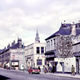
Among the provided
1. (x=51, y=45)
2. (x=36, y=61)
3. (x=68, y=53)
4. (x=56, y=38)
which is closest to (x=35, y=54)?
(x=36, y=61)

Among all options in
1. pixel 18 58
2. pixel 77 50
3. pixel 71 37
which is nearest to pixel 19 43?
pixel 18 58

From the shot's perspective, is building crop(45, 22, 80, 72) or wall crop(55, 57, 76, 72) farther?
building crop(45, 22, 80, 72)

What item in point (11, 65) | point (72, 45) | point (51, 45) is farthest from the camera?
point (11, 65)

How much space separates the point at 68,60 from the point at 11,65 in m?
53.4

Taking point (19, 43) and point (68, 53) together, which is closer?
point (68, 53)

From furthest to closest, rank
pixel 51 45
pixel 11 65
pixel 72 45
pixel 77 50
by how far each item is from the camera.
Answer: pixel 11 65, pixel 51 45, pixel 72 45, pixel 77 50

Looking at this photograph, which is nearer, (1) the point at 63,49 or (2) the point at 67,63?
(2) the point at 67,63

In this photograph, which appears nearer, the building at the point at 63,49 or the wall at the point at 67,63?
the wall at the point at 67,63

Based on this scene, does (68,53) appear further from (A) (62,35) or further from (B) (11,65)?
(B) (11,65)

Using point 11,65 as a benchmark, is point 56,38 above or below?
above

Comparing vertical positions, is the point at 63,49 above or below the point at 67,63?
above

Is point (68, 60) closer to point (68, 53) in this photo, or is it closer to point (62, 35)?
point (68, 53)

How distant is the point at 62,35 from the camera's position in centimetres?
4894

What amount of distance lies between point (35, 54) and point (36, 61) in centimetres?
230
